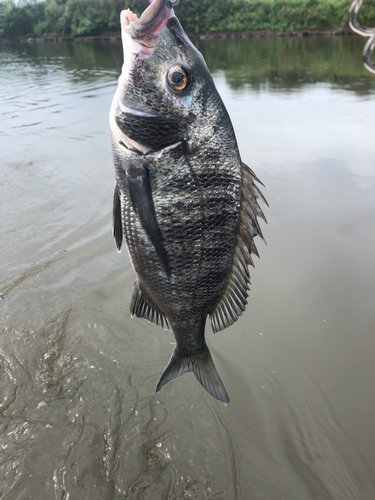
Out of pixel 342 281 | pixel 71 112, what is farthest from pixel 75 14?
pixel 342 281

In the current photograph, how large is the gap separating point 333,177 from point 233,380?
383 cm

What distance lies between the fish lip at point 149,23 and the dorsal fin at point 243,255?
65cm

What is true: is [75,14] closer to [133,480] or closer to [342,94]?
[342,94]

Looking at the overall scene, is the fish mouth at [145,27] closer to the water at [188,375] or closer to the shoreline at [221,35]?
the water at [188,375]

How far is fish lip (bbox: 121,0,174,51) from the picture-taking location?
126 centimetres

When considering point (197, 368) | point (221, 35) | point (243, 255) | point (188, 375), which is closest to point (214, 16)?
point (221, 35)

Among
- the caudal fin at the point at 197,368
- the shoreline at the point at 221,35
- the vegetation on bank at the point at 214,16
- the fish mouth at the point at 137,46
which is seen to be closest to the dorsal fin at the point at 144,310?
the caudal fin at the point at 197,368

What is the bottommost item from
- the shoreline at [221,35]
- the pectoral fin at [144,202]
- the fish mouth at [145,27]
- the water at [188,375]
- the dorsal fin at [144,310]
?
the water at [188,375]

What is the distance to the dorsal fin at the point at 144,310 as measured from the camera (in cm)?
177

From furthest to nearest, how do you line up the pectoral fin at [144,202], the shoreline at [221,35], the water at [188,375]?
the shoreline at [221,35] < the water at [188,375] < the pectoral fin at [144,202]

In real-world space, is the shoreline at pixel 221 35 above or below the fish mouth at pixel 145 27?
above

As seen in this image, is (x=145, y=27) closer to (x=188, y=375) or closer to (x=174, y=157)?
(x=174, y=157)

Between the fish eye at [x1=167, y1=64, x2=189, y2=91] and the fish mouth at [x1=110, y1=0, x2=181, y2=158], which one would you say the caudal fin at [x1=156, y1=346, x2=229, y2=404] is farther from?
the fish eye at [x1=167, y1=64, x2=189, y2=91]

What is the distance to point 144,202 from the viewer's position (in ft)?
4.58
